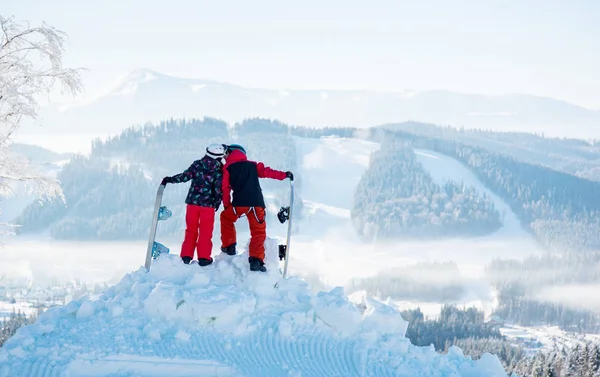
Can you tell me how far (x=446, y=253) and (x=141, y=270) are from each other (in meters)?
188

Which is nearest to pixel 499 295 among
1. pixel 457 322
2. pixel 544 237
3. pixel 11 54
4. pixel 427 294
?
pixel 427 294

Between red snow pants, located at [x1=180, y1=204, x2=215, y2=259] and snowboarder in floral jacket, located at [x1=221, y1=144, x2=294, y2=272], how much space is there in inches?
13.8

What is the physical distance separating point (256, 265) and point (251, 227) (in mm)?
694

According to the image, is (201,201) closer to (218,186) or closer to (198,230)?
(218,186)

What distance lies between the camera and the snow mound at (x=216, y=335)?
8.07 metres

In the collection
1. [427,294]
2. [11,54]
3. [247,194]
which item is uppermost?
[11,54]

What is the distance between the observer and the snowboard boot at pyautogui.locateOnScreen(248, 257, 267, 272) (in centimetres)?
1029

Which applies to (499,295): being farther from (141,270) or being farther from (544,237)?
(141,270)

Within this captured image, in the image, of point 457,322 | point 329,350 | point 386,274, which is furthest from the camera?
point 386,274

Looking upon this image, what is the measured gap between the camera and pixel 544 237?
632 feet

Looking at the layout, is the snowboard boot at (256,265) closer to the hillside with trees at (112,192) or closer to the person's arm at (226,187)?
the person's arm at (226,187)

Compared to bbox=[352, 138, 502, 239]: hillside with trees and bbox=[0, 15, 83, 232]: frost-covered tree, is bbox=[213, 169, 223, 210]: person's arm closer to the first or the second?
bbox=[0, 15, 83, 232]: frost-covered tree

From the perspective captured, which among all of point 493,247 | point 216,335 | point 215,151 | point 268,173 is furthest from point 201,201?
point 493,247

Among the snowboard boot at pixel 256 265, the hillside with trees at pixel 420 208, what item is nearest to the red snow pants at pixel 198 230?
the snowboard boot at pixel 256 265
